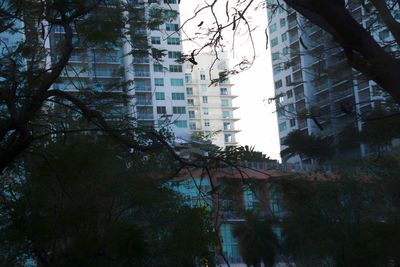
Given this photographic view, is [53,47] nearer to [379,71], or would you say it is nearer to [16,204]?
[16,204]

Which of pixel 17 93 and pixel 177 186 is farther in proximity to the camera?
pixel 177 186

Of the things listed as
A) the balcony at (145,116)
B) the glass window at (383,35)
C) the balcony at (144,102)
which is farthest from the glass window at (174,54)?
the balcony at (144,102)

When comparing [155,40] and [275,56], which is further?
[275,56]

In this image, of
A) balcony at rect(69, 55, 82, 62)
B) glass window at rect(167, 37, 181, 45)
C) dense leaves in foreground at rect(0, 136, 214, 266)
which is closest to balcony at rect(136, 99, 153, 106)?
dense leaves in foreground at rect(0, 136, 214, 266)

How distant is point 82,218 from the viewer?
36.7 ft

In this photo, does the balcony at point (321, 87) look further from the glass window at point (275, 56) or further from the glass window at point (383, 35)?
the glass window at point (275, 56)

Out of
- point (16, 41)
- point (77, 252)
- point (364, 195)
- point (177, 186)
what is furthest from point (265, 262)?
point (16, 41)

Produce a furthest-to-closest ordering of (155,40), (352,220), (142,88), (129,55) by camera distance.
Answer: (352,220), (142,88), (155,40), (129,55)

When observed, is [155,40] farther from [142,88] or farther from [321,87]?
[142,88]

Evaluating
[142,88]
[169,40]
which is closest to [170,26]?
[169,40]

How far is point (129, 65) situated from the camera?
395 inches

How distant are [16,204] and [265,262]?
1073 inches

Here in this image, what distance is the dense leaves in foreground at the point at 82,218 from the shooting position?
404 inches

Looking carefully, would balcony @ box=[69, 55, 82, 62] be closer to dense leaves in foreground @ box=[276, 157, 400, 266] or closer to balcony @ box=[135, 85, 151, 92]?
balcony @ box=[135, 85, 151, 92]
